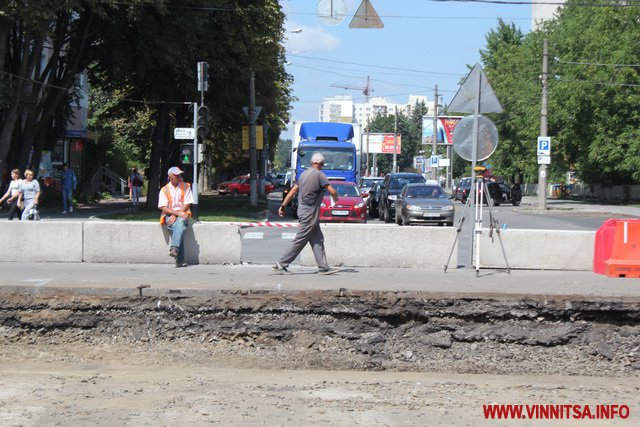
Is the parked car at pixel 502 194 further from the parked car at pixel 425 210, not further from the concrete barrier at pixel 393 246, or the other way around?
the concrete barrier at pixel 393 246

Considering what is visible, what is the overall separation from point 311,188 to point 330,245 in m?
2.12

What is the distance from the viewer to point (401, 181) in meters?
29.5

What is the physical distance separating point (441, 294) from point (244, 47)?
22.4 metres

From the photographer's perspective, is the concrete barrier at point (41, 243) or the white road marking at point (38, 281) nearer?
the white road marking at point (38, 281)

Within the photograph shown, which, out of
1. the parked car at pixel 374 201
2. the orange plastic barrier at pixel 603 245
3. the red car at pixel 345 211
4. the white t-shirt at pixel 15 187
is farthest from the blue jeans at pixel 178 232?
the parked car at pixel 374 201

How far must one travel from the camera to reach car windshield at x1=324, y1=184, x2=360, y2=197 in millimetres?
24000

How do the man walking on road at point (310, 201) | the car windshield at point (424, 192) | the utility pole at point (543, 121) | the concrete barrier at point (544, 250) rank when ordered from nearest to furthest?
the man walking on road at point (310, 201) < the concrete barrier at point (544, 250) < the car windshield at point (424, 192) < the utility pole at point (543, 121)

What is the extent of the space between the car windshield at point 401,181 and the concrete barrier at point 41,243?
17.5 metres

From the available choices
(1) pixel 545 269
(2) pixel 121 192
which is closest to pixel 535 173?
(2) pixel 121 192

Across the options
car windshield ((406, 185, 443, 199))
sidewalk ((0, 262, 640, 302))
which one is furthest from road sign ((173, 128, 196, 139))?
sidewalk ((0, 262, 640, 302))

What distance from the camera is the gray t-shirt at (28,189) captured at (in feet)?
61.2

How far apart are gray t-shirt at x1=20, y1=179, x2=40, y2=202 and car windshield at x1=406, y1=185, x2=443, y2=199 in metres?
11.5

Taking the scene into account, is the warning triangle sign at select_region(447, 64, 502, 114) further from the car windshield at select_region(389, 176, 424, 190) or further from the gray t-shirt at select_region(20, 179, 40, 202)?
the car windshield at select_region(389, 176, 424, 190)

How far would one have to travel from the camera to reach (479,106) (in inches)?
466
